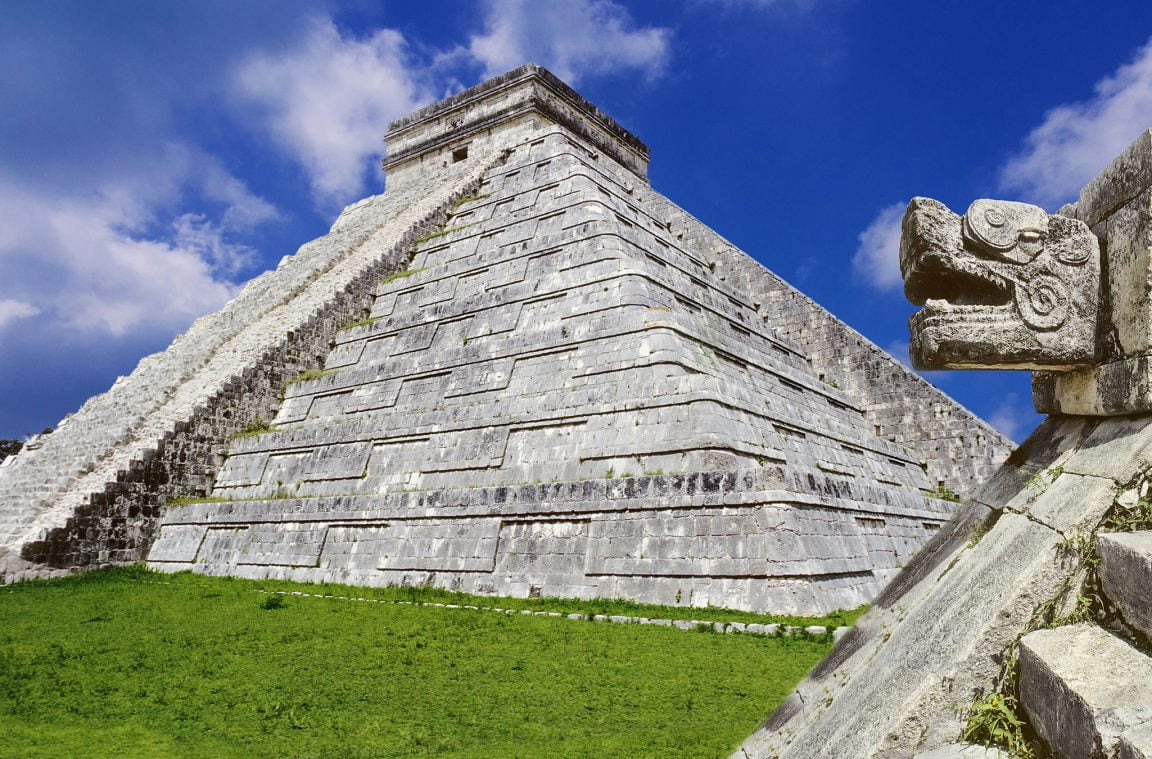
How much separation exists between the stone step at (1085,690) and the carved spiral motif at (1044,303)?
110 centimetres

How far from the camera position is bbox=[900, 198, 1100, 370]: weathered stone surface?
8.70 ft

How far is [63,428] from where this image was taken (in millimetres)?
16141

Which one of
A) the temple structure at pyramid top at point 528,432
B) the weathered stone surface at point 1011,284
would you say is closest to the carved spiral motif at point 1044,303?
the weathered stone surface at point 1011,284

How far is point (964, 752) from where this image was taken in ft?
6.43

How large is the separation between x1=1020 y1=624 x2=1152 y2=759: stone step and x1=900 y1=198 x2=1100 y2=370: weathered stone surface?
1029mm

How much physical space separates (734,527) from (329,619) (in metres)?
4.25

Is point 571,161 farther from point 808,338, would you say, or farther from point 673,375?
point 673,375

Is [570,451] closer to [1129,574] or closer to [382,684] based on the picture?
[382,684]

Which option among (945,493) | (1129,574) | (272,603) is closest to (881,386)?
(945,493)

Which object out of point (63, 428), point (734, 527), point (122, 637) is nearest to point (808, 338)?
point (734, 527)

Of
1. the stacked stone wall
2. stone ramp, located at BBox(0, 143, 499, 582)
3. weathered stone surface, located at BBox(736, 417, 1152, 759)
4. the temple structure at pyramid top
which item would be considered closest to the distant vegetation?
stone ramp, located at BBox(0, 143, 499, 582)

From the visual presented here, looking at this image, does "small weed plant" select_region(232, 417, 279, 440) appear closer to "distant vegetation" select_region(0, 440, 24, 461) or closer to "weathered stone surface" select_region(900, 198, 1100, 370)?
"weathered stone surface" select_region(900, 198, 1100, 370)

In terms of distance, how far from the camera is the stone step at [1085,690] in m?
1.65

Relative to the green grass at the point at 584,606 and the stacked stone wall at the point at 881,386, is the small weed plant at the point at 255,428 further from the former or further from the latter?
the stacked stone wall at the point at 881,386
